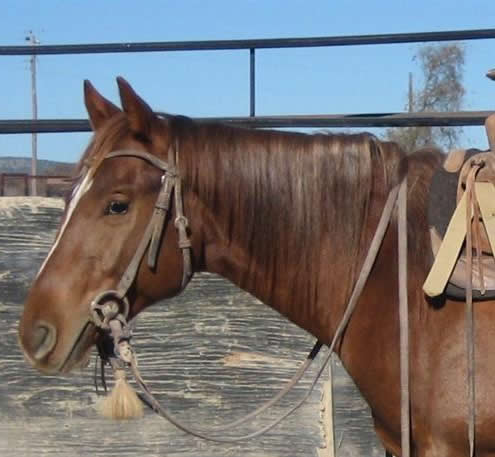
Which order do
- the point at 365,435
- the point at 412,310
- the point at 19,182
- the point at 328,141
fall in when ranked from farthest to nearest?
the point at 19,182
the point at 365,435
the point at 328,141
the point at 412,310

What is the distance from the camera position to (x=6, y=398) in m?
4.57

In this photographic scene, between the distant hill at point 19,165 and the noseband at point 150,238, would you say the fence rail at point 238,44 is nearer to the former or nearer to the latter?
the distant hill at point 19,165

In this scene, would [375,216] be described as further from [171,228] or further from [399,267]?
[171,228]

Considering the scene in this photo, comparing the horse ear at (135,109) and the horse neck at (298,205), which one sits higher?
the horse ear at (135,109)

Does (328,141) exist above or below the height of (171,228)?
above

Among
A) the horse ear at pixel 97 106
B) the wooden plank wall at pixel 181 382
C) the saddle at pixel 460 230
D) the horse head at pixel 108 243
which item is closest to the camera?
the saddle at pixel 460 230

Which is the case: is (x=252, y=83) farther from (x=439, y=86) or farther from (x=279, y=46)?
(x=439, y=86)

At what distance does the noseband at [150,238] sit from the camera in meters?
2.53

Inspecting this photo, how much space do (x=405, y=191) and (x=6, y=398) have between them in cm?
286

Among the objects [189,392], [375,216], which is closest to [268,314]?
[189,392]

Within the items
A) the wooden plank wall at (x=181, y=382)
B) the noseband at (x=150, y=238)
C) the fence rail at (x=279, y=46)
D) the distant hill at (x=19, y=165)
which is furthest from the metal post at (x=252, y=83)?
the noseband at (x=150, y=238)

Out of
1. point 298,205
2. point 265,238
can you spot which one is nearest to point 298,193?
point 298,205

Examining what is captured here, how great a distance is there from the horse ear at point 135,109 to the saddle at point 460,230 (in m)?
0.88

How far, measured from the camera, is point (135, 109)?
2549 mm
